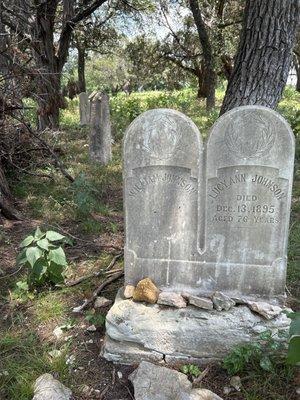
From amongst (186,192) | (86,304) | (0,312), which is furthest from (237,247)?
→ (0,312)

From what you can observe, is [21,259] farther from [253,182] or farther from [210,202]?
[253,182]

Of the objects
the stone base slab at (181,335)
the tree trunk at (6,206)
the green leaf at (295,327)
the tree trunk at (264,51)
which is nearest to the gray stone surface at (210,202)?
the stone base slab at (181,335)

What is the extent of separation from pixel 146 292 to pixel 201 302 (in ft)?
1.37

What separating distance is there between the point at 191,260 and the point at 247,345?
74cm

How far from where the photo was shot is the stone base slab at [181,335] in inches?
110

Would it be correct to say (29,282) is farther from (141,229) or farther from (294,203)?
(294,203)

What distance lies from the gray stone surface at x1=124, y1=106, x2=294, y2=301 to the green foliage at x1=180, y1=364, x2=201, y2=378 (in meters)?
0.58

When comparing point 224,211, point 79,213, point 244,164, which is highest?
point 244,164

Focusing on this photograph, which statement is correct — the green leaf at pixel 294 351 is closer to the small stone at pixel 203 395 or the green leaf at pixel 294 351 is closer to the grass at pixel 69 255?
the grass at pixel 69 255

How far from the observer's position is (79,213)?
514cm

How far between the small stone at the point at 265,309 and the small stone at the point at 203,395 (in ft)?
2.34

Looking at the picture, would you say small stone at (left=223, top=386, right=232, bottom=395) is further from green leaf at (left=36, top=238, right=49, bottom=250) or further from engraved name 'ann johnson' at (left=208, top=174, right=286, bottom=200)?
green leaf at (left=36, top=238, right=49, bottom=250)

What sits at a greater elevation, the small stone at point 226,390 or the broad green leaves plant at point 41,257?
the broad green leaves plant at point 41,257

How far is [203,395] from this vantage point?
93.0 inches
